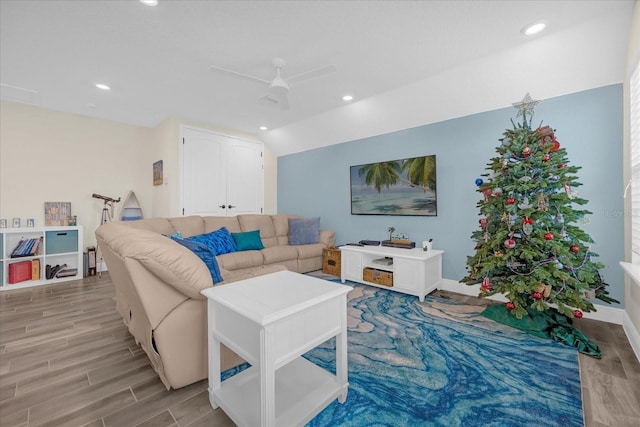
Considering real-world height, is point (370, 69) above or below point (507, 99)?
above

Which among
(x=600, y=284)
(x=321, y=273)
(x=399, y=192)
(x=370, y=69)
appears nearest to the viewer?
(x=600, y=284)

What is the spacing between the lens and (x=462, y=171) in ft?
11.1

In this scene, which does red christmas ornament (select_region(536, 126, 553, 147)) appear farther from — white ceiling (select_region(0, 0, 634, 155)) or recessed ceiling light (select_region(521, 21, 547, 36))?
recessed ceiling light (select_region(521, 21, 547, 36))

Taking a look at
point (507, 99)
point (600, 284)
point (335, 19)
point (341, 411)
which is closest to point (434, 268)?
point (600, 284)

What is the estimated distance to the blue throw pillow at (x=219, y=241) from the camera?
11.8 ft

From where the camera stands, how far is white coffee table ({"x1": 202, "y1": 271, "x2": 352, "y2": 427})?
1.16 meters

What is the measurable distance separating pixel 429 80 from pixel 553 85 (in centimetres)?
120

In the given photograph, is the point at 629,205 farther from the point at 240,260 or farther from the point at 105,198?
the point at 105,198

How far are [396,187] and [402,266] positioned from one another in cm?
126

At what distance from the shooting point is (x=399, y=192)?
3971 mm

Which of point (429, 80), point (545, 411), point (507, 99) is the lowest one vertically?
point (545, 411)

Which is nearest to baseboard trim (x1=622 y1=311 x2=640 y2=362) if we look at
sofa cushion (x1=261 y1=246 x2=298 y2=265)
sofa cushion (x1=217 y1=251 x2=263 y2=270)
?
sofa cushion (x1=261 y1=246 x2=298 y2=265)

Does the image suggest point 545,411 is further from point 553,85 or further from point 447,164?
point 553,85

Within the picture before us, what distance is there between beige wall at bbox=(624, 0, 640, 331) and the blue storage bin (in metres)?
6.78
